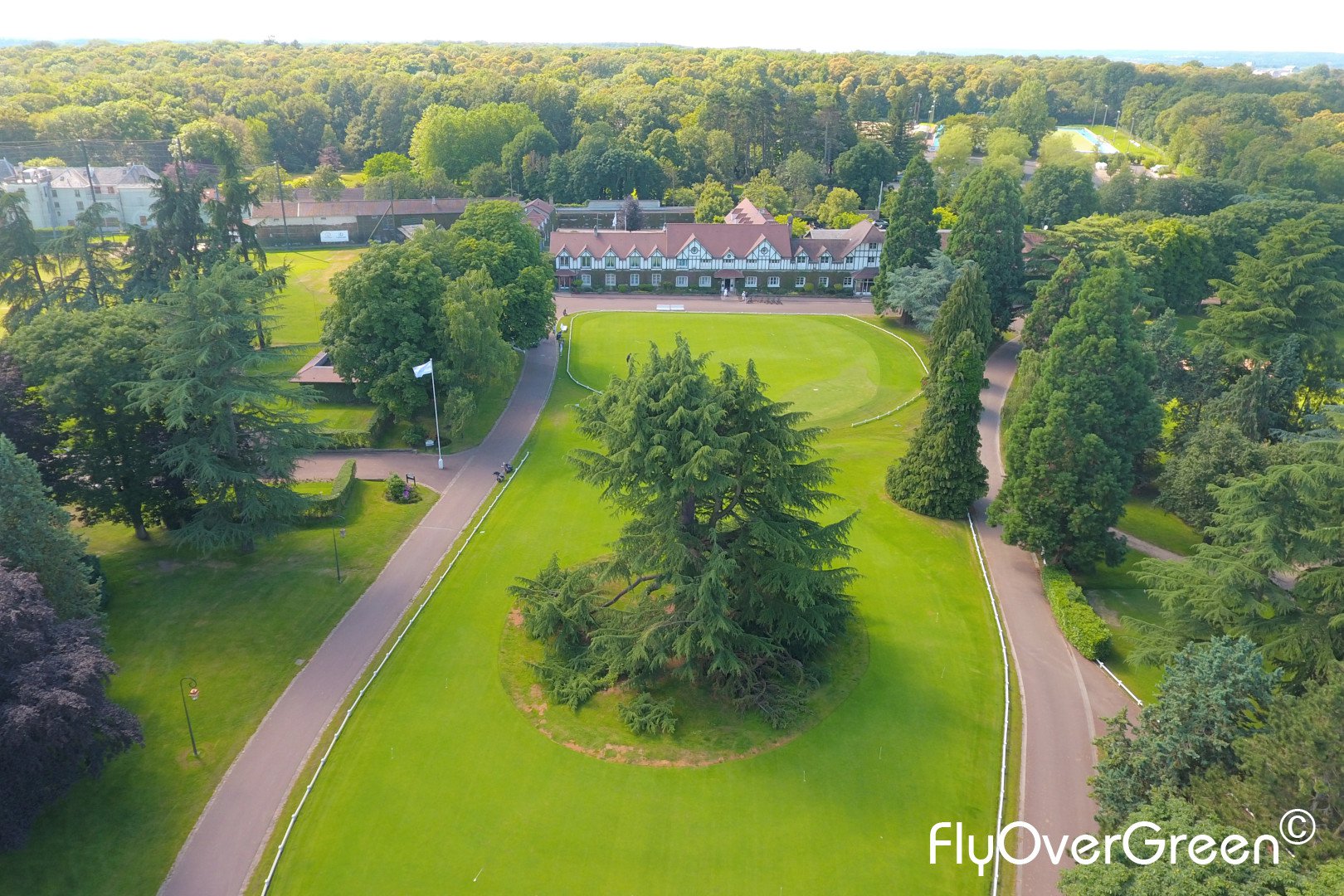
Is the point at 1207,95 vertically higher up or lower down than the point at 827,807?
higher up

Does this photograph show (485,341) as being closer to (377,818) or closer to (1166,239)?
(377,818)

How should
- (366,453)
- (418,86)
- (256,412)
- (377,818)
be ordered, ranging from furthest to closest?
(418,86), (366,453), (256,412), (377,818)

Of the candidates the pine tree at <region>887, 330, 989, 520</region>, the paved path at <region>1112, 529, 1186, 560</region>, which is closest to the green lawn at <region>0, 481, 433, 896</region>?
the pine tree at <region>887, 330, 989, 520</region>

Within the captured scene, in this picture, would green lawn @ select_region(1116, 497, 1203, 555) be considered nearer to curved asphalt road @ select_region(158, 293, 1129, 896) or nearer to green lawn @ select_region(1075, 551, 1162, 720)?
green lawn @ select_region(1075, 551, 1162, 720)

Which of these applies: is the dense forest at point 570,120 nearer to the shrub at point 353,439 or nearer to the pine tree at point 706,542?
the shrub at point 353,439

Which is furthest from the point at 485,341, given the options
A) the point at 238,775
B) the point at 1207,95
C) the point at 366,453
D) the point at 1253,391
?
the point at 1207,95
